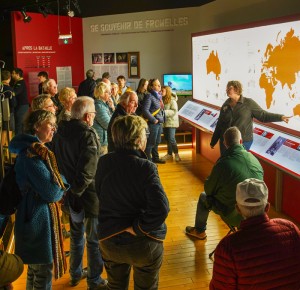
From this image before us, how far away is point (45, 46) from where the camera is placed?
9.61 meters

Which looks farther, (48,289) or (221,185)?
(221,185)

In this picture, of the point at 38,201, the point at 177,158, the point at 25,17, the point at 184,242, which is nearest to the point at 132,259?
the point at 38,201

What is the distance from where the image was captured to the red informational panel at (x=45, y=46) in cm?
927

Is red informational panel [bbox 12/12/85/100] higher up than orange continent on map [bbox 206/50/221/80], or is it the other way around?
red informational panel [bbox 12/12/85/100]

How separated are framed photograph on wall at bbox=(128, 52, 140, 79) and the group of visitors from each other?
6.19 meters


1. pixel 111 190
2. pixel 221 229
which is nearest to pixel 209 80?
pixel 221 229

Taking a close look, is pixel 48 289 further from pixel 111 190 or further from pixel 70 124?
pixel 70 124

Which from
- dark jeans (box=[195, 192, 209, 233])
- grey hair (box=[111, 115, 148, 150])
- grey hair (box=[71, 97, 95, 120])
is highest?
grey hair (box=[71, 97, 95, 120])

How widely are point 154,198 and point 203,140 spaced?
584 centimetres

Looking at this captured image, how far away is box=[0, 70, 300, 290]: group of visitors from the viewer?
195 centimetres

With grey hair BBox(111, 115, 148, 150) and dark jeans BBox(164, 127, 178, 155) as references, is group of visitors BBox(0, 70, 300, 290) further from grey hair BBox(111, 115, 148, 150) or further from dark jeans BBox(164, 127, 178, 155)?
dark jeans BBox(164, 127, 178, 155)

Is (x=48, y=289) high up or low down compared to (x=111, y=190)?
down

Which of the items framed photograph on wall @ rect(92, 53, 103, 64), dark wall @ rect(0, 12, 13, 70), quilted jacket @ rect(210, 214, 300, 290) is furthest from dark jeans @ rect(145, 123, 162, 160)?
quilted jacket @ rect(210, 214, 300, 290)

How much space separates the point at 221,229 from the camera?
4812mm
